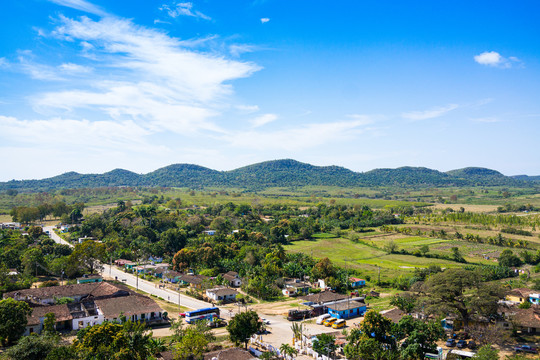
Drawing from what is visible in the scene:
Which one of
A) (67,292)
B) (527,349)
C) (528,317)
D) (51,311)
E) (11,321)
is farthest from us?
(67,292)

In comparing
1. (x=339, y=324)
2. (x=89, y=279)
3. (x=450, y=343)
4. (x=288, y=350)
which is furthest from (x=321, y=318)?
(x=89, y=279)

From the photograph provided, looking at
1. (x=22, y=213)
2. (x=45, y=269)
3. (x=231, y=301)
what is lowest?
(x=231, y=301)

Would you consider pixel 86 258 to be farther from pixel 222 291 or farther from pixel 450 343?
pixel 450 343

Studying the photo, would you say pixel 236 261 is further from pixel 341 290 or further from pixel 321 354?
pixel 321 354

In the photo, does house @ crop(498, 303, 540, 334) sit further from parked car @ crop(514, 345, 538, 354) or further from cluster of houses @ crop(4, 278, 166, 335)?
cluster of houses @ crop(4, 278, 166, 335)

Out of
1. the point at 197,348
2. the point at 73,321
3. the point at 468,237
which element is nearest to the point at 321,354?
the point at 197,348

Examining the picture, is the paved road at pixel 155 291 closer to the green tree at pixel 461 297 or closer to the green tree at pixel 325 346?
the green tree at pixel 325 346

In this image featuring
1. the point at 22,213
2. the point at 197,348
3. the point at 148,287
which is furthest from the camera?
the point at 22,213

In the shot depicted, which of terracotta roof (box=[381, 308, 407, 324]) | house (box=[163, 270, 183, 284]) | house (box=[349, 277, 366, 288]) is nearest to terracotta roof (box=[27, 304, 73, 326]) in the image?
house (box=[163, 270, 183, 284])
